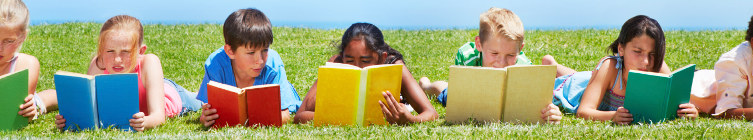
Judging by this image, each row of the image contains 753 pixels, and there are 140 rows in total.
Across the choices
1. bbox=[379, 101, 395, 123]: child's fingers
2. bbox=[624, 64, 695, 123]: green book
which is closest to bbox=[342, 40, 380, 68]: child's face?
bbox=[379, 101, 395, 123]: child's fingers

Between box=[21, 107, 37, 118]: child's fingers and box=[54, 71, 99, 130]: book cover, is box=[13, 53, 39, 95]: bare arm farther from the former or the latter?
box=[54, 71, 99, 130]: book cover

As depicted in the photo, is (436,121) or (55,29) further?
(55,29)

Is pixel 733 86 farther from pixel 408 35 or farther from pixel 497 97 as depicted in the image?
pixel 408 35

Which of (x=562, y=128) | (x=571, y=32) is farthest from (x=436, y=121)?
(x=571, y=32)

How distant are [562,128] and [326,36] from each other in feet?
31.4

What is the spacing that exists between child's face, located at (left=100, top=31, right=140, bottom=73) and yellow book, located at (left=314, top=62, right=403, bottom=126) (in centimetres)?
152

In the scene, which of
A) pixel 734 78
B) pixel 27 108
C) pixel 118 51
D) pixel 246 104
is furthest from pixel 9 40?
pixel 734 78

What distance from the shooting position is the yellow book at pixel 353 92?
15.1 feet

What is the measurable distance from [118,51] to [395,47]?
25.6 ft

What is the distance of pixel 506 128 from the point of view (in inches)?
182

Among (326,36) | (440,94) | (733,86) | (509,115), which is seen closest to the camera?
(509,115)

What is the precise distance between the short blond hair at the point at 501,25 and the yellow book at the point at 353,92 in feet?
3.42

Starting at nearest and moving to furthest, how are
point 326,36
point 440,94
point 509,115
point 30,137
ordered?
point 30,137 < point 509,115 < point 440,94 < point 326,36

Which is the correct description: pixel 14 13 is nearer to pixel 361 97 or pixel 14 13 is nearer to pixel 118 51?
pixel 118 51
